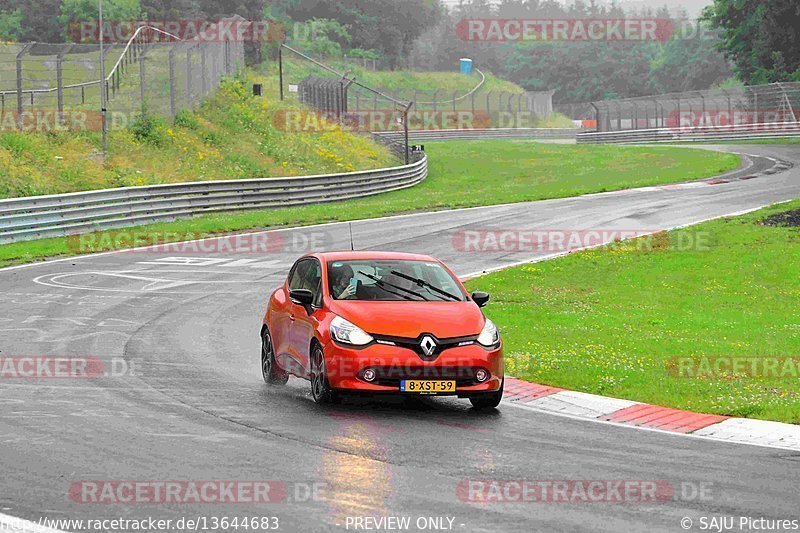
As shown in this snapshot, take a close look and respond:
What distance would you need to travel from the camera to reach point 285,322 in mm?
13547

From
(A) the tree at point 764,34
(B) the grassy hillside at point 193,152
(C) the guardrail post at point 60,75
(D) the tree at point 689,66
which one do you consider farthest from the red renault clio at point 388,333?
(D) the tree at point 689,66

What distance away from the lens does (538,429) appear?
1093 cm

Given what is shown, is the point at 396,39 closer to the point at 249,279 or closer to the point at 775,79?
the point at 775,79

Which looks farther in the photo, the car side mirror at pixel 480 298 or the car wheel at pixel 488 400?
the car side mirror at pixel 480 298

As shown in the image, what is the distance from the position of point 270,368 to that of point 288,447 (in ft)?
13.5

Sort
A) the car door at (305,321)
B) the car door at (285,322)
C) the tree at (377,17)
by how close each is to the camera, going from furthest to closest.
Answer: the tree at (377,17)
the car door at (285,322)
the car door at (305,321)

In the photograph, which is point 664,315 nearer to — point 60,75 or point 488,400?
point 488,400

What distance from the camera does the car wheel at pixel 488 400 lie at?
11.9 meters

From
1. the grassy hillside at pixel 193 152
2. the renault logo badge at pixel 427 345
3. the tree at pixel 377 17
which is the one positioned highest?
the tree at pixel 377 17

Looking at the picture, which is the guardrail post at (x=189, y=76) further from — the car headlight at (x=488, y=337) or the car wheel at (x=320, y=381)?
the car headlight at (x=488, y=337)

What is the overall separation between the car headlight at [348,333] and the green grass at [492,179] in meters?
16.2

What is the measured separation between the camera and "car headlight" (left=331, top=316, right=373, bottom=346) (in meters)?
11.8

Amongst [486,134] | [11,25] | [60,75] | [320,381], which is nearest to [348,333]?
[320,381]

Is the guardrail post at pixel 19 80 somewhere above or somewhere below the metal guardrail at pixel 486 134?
above
